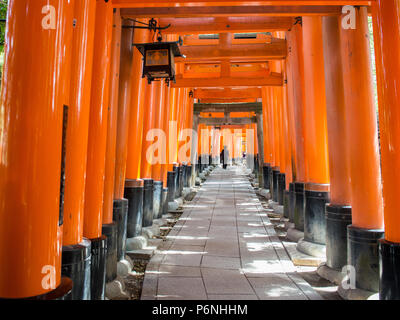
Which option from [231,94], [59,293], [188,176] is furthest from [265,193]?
[59,293]

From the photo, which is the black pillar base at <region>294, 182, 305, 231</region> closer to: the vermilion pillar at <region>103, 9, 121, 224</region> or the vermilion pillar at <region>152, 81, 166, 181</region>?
the vermilion pillar at <region>152, 81, 166, 181</region>

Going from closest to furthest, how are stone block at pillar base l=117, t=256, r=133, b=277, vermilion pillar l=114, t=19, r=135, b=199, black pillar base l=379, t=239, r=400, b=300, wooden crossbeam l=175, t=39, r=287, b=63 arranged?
black pillar base l=379, t=239, r=400, b=300 → stone block at pillar base l=117, t=256, r=133, b=277 → vermilion pillar l=114, t=19, r=135, b=199 → wooden crossbeam l=175, t=39, r=287, b=63

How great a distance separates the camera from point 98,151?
2701 millimetres

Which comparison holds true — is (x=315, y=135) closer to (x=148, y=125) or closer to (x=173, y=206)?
(x=148, y=125)

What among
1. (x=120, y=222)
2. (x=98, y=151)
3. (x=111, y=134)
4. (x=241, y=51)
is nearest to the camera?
(x=98, y=151)

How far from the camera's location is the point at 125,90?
14.1ft

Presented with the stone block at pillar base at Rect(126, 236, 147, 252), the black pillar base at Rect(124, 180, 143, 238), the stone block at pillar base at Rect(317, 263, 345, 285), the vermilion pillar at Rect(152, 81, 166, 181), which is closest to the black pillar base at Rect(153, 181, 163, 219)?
the vermilion pillar at Rect(152, 81, 166, 181)

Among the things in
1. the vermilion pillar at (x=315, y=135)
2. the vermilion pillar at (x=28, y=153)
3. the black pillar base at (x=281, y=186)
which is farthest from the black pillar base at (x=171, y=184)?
the vermilion pillar at (x=28, y=153)

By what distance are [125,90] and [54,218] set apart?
3054 millimetres

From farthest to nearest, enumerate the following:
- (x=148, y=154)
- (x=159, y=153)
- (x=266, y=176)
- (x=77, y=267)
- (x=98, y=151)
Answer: (x=266, y=176)
(x=159, y=153)
(x=148, y=154)
(x=98, y=151)
(x=77, y=267)

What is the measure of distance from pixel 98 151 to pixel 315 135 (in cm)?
355

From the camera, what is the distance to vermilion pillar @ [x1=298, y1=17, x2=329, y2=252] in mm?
4590

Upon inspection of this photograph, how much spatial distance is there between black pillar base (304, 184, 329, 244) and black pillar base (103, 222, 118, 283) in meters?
3.04

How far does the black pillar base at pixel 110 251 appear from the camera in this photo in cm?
315
